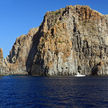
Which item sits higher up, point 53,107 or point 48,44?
point 48,44

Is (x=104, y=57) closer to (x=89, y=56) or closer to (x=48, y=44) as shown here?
(x=89, y=56)

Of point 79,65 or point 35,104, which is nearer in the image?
point 35,104

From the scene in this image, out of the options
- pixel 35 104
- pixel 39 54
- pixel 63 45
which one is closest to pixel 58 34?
pixel 63 45

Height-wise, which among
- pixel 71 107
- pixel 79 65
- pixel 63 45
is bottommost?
pixel 71 107

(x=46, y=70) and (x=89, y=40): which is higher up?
(x=89, y=40)

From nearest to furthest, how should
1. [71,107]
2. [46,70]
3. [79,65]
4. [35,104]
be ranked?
[71,107]
[35,104]
[46,70]
[79,65]

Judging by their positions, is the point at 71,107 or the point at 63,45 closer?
the point at 71,107

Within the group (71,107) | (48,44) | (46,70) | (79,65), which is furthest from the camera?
(79,65)

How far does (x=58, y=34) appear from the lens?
605ft

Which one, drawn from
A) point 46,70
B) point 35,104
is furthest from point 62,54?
point 35,104

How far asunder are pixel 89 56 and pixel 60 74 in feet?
134

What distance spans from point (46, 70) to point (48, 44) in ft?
79.2

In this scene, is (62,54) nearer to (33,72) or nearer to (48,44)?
(48,44)

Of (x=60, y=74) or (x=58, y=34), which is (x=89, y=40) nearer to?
(x=58, y=34)
